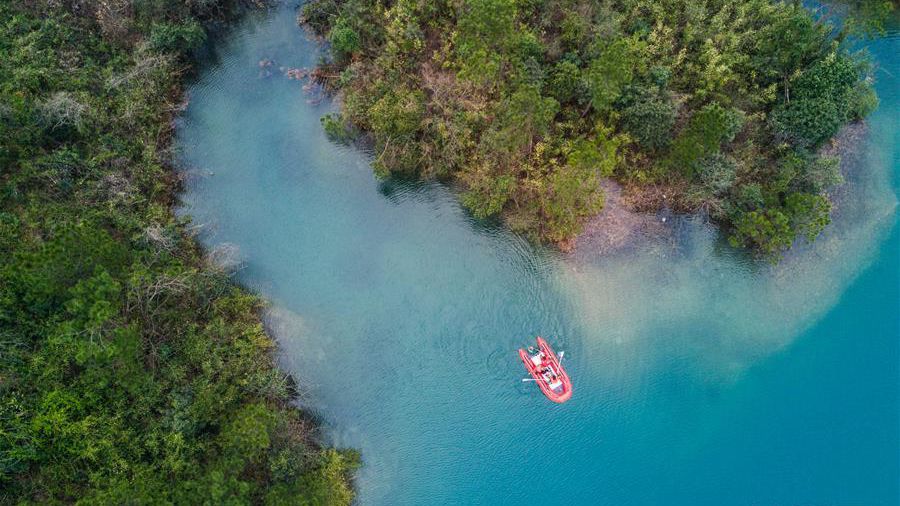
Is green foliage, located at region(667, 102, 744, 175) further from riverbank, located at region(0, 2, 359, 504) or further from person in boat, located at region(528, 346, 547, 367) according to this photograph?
riverbank, located at region(0, 2, 359, 504)

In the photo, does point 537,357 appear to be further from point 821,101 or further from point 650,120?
point 821,101

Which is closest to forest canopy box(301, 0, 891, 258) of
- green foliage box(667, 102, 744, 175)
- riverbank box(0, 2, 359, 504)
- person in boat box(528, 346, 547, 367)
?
green foliage box(667, 102, 744, 175)

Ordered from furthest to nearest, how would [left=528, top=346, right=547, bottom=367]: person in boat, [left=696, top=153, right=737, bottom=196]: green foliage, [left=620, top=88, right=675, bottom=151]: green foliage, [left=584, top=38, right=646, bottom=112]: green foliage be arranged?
[left=528, top=346, right=547, bottom=367]: person in boat → [left=696, top=153, right=737, bottom=196]: green foliage → [left=620, top=88, right=675, bottom=151]: green foliage → [left=584, top=38, right=646, bottom=112]: green foliage

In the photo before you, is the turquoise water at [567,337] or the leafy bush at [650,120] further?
the turquoise water at [567,337]

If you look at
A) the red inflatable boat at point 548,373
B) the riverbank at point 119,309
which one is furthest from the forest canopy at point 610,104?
the riverbank at point 119,309

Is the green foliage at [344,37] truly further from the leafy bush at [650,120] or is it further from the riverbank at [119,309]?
the leafy bush at [650,120]

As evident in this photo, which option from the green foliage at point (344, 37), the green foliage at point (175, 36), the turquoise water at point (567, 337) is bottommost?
the turquoise water at point (567, 337)

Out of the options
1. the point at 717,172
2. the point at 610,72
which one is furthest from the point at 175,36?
the point at 717,172
